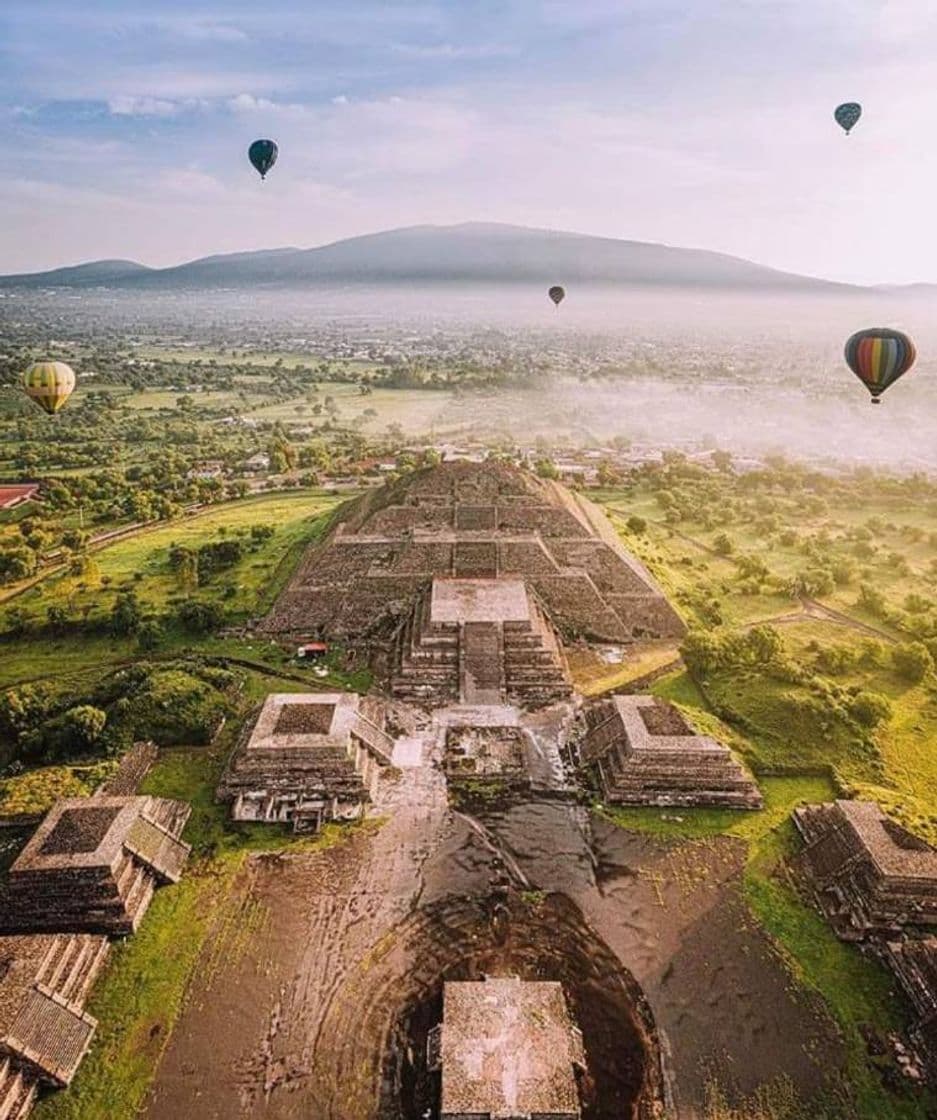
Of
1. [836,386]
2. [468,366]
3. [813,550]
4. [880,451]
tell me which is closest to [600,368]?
[468,366]

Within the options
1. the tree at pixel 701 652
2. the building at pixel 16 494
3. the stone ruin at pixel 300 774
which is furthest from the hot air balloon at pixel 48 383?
the tree at pixel 701 652

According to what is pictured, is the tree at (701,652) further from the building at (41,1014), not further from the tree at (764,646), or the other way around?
the building at (41,1014)

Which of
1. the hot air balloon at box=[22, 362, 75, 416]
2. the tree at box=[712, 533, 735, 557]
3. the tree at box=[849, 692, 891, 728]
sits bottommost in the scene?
the tree at box=[712, 533, 735, 557]

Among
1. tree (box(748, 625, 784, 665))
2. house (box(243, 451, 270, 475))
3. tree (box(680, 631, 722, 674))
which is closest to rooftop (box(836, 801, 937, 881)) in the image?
tree (box(748, 625, 784, 665))

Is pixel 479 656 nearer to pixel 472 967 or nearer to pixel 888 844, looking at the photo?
pixel 472 967

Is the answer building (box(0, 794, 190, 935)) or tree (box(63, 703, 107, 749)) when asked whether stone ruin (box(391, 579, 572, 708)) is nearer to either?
tree (box(63, 703, 107, 749))

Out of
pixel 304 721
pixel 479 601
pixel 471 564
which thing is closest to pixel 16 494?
pixel 471 564
